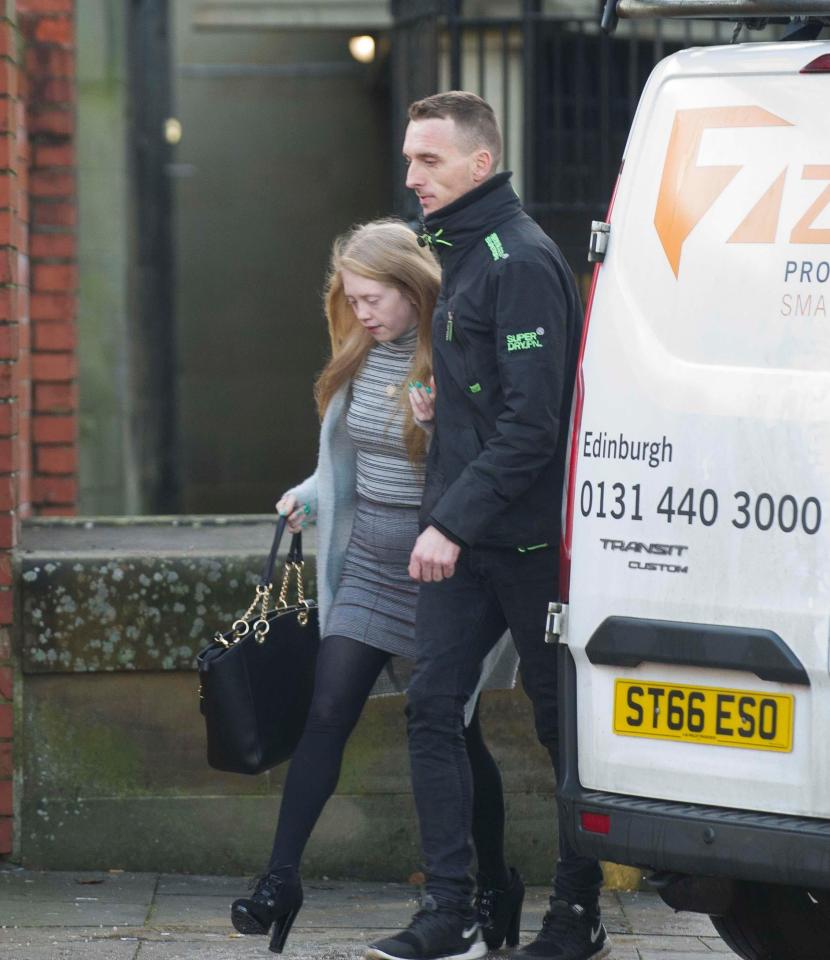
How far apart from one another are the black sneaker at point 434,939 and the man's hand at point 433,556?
29.3 inches

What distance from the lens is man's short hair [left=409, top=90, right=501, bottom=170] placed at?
12.7 feet

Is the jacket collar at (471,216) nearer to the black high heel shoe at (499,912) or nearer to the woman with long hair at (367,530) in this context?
the woman with long hair at (367,530)

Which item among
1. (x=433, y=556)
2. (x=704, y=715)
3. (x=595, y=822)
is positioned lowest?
(x=595, y=822)

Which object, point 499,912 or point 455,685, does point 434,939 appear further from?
point 455,685

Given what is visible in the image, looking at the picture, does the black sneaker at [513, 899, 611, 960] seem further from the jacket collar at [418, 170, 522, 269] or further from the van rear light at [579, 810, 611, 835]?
the jacket collar at [418, 170, 522, 269]

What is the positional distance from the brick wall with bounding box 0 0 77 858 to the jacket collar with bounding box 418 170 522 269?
1474 millimetres

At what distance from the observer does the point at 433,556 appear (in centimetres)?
371

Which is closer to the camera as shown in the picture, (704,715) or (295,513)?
(704,715)

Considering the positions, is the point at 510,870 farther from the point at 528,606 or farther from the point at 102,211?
the point at 102,211

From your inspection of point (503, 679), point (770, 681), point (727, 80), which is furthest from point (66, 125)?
point (770, 681)

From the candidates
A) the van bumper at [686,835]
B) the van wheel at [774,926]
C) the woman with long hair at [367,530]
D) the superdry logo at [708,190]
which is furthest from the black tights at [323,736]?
the superdry logo at [708,190]

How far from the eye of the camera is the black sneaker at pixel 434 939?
3787 millimetres

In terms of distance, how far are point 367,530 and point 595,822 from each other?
1.04 meters

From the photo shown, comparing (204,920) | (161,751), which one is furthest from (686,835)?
(161,751)
